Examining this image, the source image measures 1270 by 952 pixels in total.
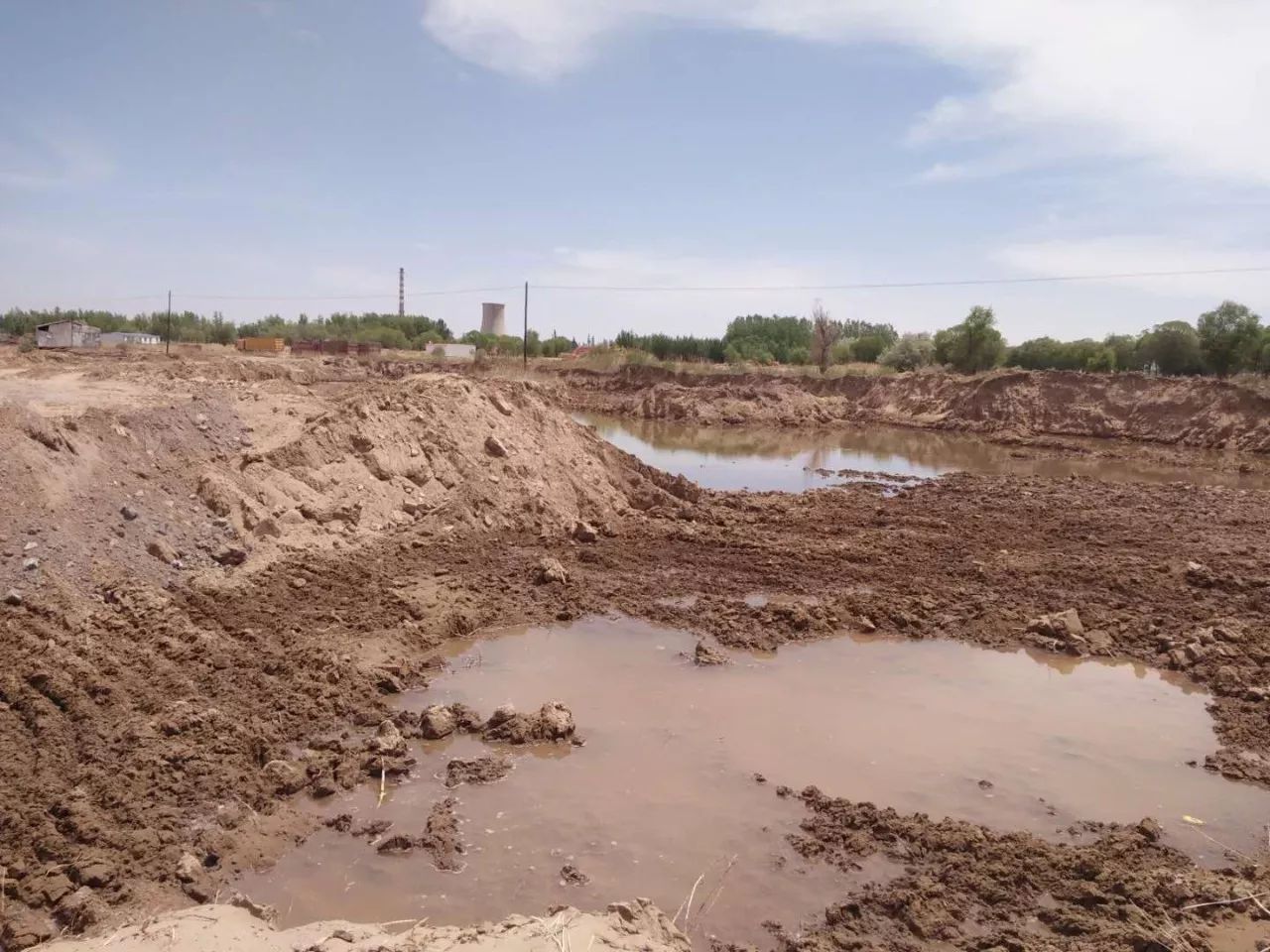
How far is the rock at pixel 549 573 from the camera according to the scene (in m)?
11.0

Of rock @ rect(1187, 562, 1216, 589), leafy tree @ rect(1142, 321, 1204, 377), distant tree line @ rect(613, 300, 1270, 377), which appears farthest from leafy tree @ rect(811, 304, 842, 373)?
rock @ rect(1187, 562, 1216, 589)

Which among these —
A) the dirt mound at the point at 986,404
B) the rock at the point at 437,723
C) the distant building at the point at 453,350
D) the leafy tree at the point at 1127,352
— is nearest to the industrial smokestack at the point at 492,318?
the distant building at the point at 453,350

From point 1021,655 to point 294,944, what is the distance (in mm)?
8037

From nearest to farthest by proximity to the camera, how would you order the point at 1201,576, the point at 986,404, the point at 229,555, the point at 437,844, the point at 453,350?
the point at 437,844 < the point at 229,555 < the point at 1201,576 < the point at 986,404 < the point at 453,350

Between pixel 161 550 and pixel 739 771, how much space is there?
6404 mm

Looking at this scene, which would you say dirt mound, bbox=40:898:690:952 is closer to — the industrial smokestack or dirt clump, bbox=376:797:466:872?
dirt clump, bbox=376:797:466:872

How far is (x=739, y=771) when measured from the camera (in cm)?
670

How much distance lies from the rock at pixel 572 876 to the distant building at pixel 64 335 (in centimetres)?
4654

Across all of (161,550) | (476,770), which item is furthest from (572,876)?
(161,550)

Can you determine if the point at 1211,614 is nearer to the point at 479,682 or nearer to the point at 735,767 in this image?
the point at 735,767

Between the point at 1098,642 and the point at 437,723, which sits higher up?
the point at 1098,642

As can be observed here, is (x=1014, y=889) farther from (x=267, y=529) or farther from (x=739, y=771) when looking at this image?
(x=267, y=529)

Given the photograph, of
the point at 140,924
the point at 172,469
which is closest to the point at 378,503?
the point at 172,469

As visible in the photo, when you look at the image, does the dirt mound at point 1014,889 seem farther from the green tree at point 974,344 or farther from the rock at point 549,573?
the green tree at point 974,344
